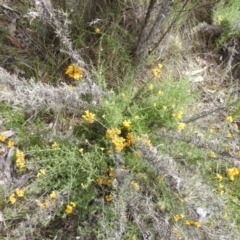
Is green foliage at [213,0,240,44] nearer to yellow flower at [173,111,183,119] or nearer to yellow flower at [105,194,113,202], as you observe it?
yellow flower at [173,111,183,119]

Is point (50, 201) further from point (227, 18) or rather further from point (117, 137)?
point (227, 18)

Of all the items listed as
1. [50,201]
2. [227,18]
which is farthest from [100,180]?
[227,18]

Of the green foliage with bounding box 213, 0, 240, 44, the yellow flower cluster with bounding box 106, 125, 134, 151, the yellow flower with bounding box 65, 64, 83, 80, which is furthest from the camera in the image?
the green foliage with bounding box 213, 0, 240, 44

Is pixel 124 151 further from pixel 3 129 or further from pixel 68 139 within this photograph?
pixel 3 129

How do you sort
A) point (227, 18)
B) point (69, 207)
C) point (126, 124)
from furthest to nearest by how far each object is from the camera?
point (227, 18), point (126, 124), point (69, 207)

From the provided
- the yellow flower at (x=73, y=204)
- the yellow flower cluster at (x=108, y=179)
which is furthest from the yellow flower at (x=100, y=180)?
the yellow flower at (x=73, y=204)

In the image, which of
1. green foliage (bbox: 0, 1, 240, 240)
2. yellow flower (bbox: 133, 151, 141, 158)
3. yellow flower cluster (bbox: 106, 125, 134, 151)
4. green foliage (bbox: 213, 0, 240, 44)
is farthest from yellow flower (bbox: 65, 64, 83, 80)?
green foliage (bbox: 213, 0, 240, 44)

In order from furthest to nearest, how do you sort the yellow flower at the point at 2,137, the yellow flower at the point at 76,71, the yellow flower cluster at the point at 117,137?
the yellow flower at the point at 2,137 < the yellow flower at the point at 76,71 < the yellow flower cluster at the point at 117,137

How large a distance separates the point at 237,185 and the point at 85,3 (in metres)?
1.83

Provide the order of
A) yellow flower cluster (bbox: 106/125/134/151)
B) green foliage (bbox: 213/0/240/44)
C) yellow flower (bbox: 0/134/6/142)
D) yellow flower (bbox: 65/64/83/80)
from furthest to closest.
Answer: green foliage (bbox: 213/0/240/44) → yellow flower (bbox: 0/134/6/142) → yellow flower (bbox: 65/64/83/80) → yellow flower cluster (bbox: 106/125/134/151)

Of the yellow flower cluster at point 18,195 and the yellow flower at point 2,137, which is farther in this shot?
the yellow flower at point 2,137

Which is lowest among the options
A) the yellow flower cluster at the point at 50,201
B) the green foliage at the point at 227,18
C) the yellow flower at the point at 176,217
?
the yellow flower cluster at the point at 50,201

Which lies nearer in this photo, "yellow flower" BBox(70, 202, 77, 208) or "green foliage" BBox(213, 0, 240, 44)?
Result: "yellow flower" BBox(70, 202, 77, 208)

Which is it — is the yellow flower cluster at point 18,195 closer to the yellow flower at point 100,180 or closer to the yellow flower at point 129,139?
the yellow flower at point 100,180
